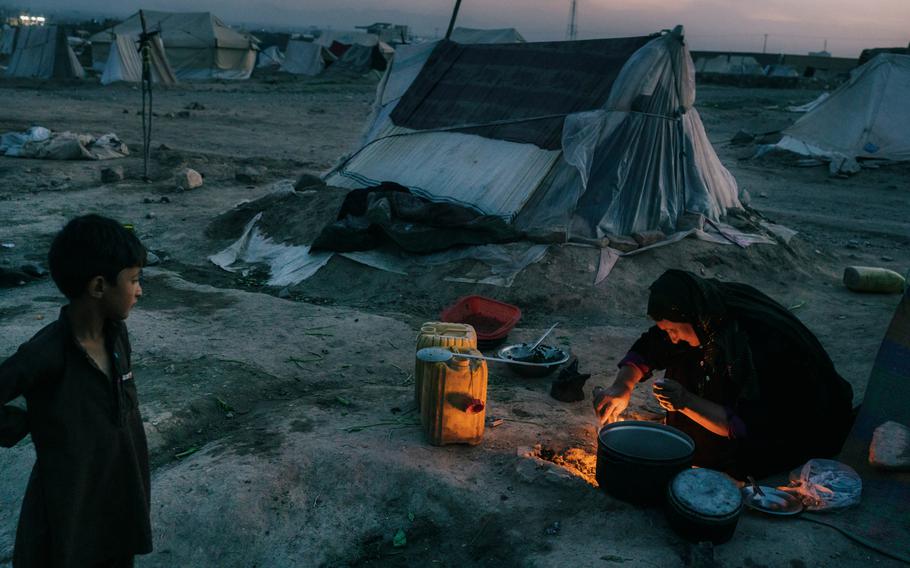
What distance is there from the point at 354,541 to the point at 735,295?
197 centimetres

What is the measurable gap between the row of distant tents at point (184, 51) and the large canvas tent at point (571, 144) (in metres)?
13.2

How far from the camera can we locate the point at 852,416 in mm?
3420

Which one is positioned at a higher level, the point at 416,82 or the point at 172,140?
the point at 416,82

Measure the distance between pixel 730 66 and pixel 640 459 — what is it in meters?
41.0

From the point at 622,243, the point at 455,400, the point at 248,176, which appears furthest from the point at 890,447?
the point at 248,176

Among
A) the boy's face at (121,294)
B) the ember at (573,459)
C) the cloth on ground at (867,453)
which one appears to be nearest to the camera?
the boy's face at (121,294)

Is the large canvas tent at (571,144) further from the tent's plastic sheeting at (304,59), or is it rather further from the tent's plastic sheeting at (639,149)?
the tent's plastic sheeting at (304,59)

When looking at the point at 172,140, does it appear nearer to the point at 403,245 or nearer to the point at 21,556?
the point at 403,245

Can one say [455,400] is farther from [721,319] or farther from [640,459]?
[721,319]

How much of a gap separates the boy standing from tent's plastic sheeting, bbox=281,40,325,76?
31991mm

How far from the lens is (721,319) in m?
3.07

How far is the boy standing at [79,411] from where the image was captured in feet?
6.32

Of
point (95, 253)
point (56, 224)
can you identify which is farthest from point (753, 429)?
point (56, 224)

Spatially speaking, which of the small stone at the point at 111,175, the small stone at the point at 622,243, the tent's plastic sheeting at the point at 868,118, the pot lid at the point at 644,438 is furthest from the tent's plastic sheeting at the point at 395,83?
the tent's plastic sheeting at the point at 868,118
